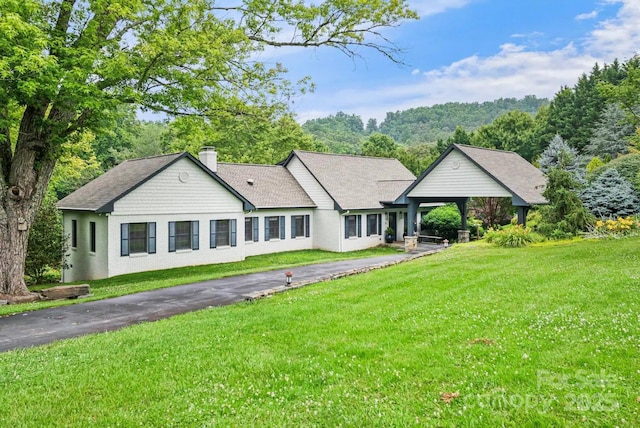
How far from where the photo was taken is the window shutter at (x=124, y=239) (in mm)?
20555

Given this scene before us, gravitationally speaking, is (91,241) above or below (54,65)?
below

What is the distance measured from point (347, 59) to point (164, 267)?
1324 centimetres

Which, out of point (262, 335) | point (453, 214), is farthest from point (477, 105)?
point (262, 335)

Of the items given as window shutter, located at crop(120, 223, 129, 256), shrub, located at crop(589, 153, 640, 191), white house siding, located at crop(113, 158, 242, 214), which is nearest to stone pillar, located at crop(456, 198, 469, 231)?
shrub, located at crop(589, 153, 640, 191)

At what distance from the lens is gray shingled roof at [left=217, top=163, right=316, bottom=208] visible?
28.0 metres

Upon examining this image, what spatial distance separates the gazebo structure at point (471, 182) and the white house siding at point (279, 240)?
626 cm

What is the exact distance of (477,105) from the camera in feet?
477

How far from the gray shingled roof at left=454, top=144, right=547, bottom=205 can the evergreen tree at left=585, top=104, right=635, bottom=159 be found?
2009 cm

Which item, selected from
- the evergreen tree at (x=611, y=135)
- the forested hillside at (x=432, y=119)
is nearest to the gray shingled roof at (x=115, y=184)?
the evergreen tree at (x=611, y=135)

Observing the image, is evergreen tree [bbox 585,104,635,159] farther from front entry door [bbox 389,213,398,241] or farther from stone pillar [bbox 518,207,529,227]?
stone pillar [bbox 518,207,529,227]

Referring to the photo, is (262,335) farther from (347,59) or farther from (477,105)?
(477,105)

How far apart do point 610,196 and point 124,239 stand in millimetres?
23845

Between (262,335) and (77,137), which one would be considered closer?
(262,335)

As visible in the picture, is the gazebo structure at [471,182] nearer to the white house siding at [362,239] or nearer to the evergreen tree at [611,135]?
the white house siding at [362,239]
